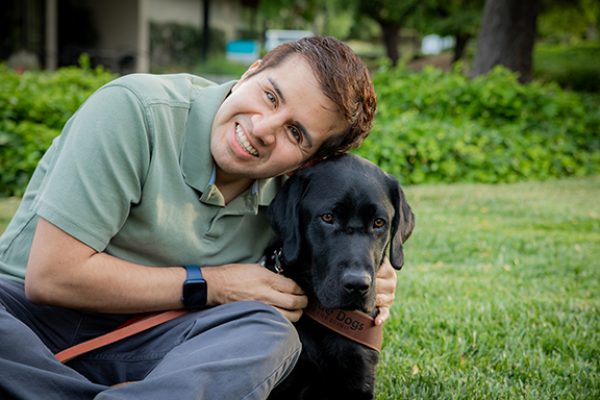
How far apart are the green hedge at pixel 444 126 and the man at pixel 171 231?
4.76 metres

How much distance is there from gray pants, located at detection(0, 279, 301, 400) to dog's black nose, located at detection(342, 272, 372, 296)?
27 centimetres

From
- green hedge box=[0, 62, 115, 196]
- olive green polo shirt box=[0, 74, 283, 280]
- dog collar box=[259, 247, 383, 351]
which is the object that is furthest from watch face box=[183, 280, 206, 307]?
green hedge box=[0, 62, 115, 196]

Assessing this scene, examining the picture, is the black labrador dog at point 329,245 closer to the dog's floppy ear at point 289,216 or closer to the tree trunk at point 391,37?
the dog's floppy ear at point 289,216

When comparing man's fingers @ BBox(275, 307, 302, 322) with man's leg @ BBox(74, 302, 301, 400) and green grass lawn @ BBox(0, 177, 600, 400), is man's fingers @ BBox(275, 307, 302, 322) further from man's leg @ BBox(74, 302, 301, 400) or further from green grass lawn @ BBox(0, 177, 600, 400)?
green grass lawn @ BBox(0, 177, 600, 400)

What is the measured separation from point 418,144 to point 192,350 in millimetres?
6788

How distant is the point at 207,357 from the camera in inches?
84.7

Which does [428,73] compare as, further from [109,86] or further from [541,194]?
[109,86]

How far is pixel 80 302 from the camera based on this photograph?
2.35 m

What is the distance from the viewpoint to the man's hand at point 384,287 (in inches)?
113

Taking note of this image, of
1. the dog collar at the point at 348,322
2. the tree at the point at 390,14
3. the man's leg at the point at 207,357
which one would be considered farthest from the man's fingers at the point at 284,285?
the tree at the point at 390,14

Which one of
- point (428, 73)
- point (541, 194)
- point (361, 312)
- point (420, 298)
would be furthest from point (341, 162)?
point (428, 73)

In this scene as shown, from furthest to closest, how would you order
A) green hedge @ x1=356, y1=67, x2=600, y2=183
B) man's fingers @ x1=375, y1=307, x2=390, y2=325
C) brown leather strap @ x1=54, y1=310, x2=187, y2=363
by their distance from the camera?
green hedge @ x1=356, y1=67, x2=600, y2=183
man's fingers @ x1=375, y1=307, x2=390, y2=325
brown leather strap @ x1=54, y1=310, x2=187, y2=363

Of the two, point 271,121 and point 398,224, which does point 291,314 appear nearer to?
point 398,224

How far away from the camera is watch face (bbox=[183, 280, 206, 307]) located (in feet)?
8.08
